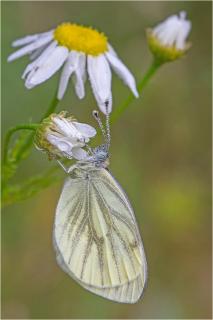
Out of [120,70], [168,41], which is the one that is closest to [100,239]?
[120,70]

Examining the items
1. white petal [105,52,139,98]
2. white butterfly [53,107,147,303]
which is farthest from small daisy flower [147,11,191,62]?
white butterfly [53,107,147,303]

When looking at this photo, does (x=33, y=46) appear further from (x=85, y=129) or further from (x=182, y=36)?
(x=85, y=129)

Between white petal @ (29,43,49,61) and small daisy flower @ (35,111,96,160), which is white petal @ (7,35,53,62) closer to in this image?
white petal @ (29,43,49,61)

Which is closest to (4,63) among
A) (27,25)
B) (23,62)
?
(23,62)

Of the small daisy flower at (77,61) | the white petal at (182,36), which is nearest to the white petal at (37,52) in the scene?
the small daisy flower at (77,61)

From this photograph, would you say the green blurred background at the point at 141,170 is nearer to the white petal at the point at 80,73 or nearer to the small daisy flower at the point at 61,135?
the white petal at the point at 80,73

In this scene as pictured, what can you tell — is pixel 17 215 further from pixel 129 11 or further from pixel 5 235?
pixel 129 11
